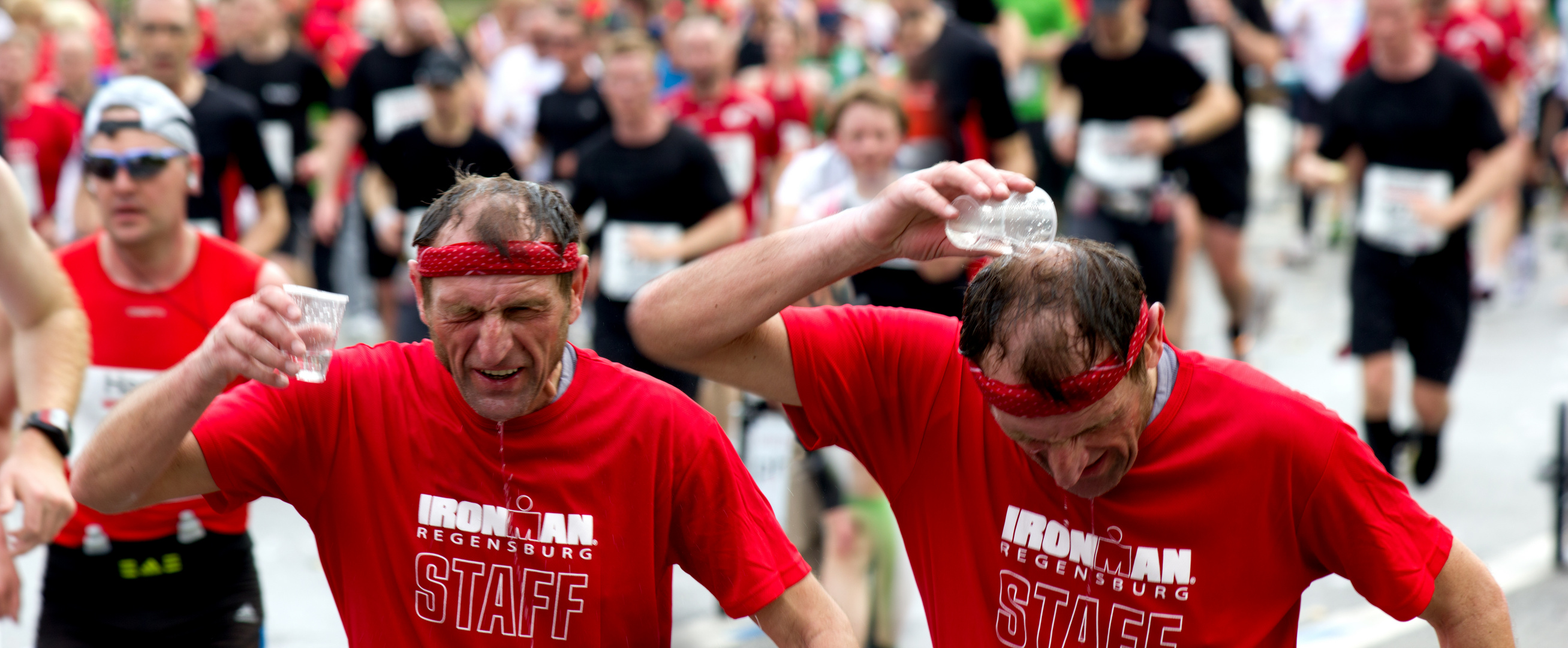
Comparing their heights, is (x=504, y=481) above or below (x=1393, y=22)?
below

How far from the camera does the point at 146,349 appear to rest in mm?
3721

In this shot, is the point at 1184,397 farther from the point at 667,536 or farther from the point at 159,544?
the point at 159,544

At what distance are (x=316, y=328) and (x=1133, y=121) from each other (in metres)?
6.10

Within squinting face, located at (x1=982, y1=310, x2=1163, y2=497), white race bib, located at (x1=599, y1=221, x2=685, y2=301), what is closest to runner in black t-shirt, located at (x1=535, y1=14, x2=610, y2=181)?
white race bib, located at (x1=599, y1=221, x2=685, y2=301)

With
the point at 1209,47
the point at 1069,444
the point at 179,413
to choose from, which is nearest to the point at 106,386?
the point at 179,413

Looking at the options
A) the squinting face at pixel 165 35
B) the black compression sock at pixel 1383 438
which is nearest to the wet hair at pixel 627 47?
the squinting face at pixel 165 35

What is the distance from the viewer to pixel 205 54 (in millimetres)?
12383

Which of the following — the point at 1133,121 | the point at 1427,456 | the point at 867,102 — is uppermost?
the point at 1133,121

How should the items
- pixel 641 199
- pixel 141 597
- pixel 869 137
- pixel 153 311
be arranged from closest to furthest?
pixel 141 597, pixel 153 311, pixel 869 137, pixel 641 199

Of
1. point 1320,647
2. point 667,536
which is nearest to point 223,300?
point 667,536

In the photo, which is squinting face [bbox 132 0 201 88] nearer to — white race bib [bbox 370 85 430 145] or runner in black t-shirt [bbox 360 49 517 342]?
runner in black t-shirt [bbox 360 49 517 342]

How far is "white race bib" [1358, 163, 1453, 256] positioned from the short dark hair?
4881 millimetres

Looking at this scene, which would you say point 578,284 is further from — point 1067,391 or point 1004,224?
point 1067,391

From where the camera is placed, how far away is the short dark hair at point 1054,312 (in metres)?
2.17
